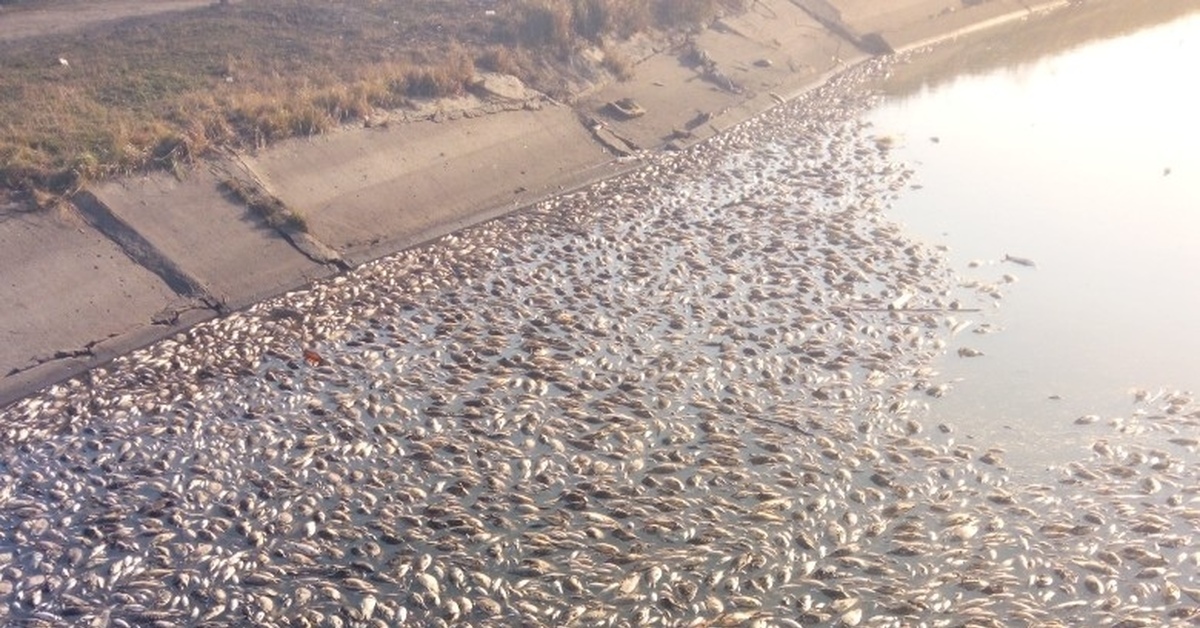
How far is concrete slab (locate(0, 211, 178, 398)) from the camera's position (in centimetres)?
1454

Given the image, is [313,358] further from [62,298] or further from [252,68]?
[252,68]

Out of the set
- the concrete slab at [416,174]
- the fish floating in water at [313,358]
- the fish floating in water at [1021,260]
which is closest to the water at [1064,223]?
the fish floating in water at [1021,260]

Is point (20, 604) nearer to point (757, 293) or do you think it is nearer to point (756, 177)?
point (757, 293)

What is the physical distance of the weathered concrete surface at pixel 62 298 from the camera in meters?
14.4

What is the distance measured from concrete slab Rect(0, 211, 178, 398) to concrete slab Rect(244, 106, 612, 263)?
2.96 metres

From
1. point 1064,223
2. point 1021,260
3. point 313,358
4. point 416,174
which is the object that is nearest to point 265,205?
point 416,174

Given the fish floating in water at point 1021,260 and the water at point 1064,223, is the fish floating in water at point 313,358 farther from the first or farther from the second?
the fish floating in water at point 1021,260

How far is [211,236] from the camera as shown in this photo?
17.2 meters

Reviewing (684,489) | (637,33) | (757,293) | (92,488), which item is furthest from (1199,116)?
(92,488)

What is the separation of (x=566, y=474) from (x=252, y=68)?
13.3 metres

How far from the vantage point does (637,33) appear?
27.6 meters

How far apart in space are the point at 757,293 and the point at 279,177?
310 inches

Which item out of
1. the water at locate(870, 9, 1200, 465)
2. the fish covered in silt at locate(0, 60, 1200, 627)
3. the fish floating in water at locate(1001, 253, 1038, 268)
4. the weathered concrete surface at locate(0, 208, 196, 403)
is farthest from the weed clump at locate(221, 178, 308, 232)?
the fish floating in water at locate(1001, 253, 1038, 268)

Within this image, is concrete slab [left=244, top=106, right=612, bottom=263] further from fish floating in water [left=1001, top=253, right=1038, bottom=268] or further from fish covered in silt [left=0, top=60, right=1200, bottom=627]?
fish floating in water [left=1001, top=253, right=1038, bottom=268]
